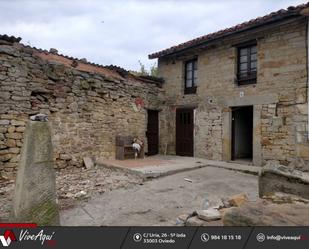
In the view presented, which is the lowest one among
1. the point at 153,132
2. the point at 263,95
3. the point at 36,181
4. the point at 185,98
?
the point at 36,181

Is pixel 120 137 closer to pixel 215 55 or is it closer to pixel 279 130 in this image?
pixel 215 55

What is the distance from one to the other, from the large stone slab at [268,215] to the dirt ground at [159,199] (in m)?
1.34

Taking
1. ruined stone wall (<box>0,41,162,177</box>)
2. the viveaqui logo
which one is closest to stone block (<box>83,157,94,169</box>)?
ruined stone wall (<box>0,41,162,177</box>)

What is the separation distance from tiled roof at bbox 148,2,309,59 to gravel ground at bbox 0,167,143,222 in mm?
5343

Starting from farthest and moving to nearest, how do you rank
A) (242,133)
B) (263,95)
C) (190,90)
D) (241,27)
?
1. (190,90)
2. (242,133)
3. (241,27)
4. (263,95)

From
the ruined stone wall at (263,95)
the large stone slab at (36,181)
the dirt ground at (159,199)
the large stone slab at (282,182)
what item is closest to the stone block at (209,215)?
the dirt ground at (159,199)

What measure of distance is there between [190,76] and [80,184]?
6.33 metres

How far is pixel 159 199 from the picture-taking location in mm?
5309

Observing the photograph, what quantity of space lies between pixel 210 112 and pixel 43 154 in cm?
721

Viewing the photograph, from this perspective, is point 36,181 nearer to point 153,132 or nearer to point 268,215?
point 268,215

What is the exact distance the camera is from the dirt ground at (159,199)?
430 cm

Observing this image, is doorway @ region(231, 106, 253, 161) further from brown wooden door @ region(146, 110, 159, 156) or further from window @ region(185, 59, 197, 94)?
brown wooden door @ region(146, 110, 159, 156)

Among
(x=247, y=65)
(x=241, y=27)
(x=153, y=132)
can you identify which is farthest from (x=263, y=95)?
(x=153, y=132)

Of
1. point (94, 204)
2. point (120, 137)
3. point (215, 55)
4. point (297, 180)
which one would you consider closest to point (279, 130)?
point (215, 55)
